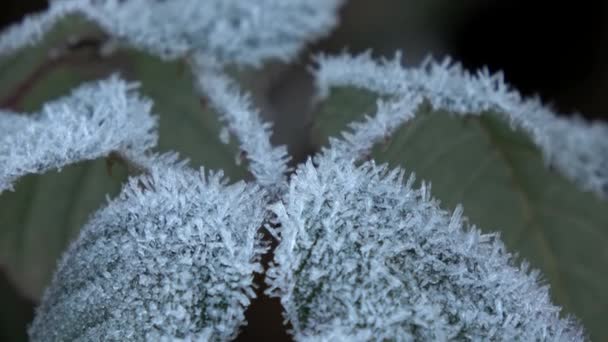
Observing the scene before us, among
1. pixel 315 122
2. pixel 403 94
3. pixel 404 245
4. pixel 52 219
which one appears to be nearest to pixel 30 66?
pixel 52 219

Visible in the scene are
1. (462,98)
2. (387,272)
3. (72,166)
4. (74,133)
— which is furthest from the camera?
(72,166)

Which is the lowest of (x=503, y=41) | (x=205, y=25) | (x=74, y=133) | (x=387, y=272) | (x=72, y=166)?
(x=387, y=272)

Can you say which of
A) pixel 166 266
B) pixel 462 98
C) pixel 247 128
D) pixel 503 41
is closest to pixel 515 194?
pixel 462 98

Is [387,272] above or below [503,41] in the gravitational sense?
below

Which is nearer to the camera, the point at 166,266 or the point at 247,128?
the point at 166,266

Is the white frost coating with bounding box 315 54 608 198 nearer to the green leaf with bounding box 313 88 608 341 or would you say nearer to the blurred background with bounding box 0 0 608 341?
the green leaf with bounding box 313 88 608 341

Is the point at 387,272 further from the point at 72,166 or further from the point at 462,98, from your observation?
the point at 72,166

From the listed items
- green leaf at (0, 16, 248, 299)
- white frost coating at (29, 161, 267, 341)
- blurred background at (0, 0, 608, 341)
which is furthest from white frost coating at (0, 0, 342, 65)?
blurred background at (0, 0, 608, 341)

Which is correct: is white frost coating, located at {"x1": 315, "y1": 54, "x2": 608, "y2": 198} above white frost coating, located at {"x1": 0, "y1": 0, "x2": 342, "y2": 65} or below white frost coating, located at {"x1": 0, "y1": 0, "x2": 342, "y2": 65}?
below
